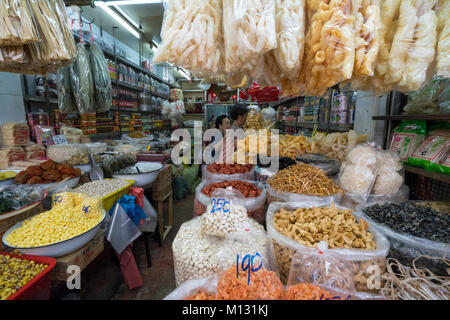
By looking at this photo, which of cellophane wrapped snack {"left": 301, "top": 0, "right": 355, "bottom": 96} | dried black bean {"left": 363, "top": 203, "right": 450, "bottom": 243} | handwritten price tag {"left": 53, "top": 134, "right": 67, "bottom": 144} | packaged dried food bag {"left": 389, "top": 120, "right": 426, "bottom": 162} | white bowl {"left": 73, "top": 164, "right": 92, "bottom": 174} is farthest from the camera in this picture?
handwritten price tag {"left": 53, "top": 134, "right": 67, "bottom": 144}

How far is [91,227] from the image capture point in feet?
4.00

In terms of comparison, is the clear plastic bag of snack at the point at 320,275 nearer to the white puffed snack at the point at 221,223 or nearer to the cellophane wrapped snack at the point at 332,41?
the white puffed snack at the point at 221,223

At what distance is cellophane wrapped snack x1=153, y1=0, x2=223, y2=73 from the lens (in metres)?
0.83

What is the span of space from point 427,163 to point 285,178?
835 millimetres

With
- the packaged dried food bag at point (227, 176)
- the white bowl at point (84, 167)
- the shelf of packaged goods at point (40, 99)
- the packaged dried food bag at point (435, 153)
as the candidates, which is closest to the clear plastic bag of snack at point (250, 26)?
the packaged dried food bag at point (227, 176)

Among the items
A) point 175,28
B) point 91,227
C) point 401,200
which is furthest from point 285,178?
point 91,227

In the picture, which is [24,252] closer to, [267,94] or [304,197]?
[304,197]

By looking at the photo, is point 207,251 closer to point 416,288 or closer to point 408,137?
point 416,288

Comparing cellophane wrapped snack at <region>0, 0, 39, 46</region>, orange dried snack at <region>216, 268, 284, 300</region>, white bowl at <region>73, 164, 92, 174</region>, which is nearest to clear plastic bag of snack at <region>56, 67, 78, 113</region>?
white bowl at <region>73, 164, 92, 174</region>

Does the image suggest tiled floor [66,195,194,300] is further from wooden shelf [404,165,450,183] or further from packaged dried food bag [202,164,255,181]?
wooden shelf [404,165,450,183]

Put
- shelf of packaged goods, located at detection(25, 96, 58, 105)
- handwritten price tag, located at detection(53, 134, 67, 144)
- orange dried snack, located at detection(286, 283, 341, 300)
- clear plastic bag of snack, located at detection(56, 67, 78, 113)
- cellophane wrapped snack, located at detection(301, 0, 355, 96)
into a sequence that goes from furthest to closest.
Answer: shelf of packaged goods, located at detection(25, 96, 58, 105), clear plastic bag of snack, located at detection(56, 67, 78, 113), handwritten price tag, located at detection(53, 134, 67, 144), cellophane wrapped snack, located at detection(301, 0, 355, 96), orange dried snack, located at detection(286, 283, 341, 300)

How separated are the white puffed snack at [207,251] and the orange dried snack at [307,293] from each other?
0.26 metres

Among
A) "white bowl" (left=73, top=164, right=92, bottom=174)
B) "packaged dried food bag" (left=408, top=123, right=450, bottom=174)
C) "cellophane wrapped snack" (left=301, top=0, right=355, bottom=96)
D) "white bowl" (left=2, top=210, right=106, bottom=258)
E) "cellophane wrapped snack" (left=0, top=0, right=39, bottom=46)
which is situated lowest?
"white bowl" (left=2, top=210, right=106, bottom=258)

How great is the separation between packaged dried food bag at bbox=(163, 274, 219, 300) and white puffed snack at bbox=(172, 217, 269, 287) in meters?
0.12
